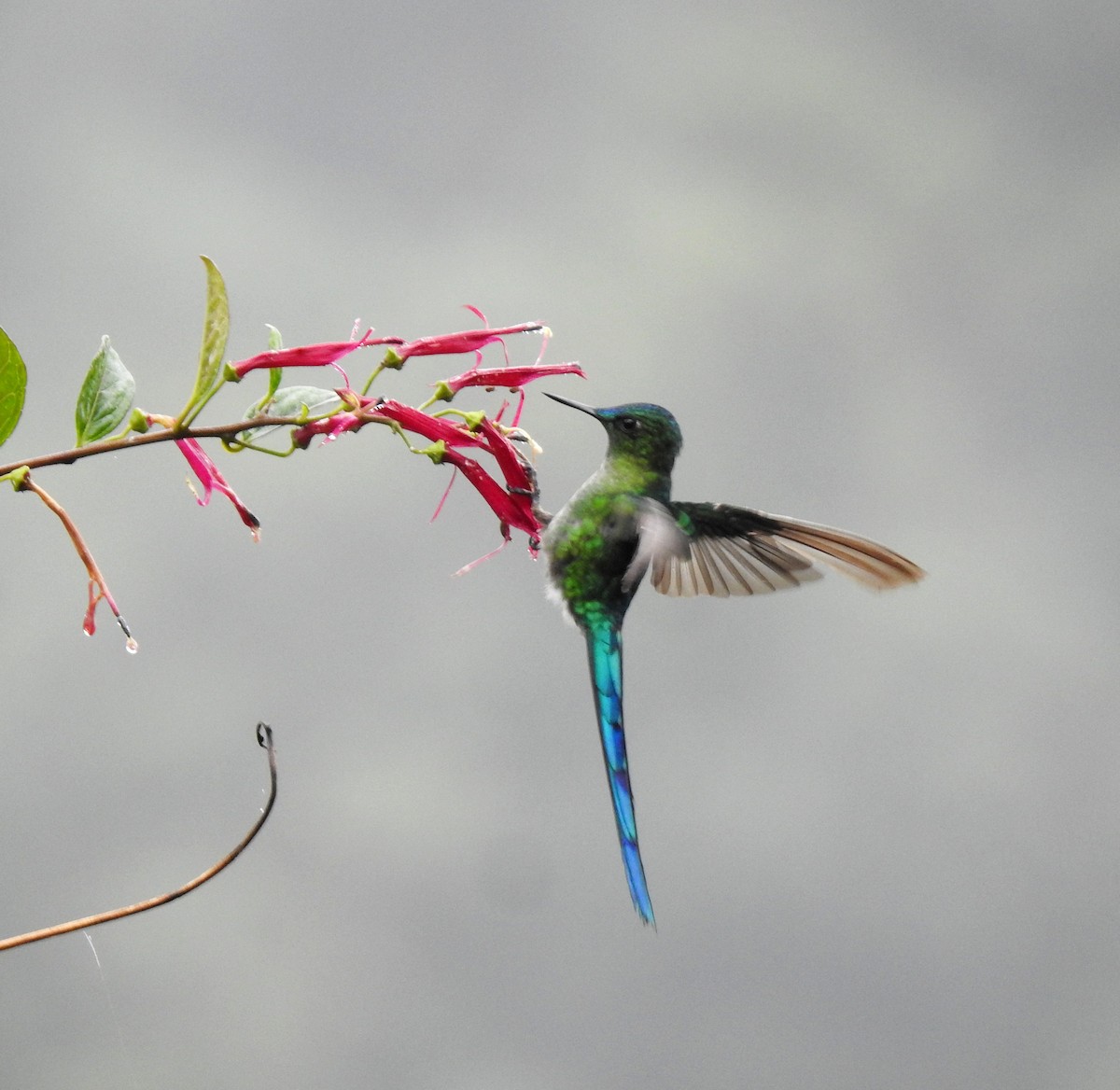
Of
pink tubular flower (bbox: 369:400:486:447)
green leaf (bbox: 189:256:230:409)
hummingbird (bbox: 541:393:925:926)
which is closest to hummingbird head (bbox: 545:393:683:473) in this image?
hummingbird (bbox: 541:393:925:926)

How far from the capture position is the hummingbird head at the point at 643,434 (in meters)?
0.59

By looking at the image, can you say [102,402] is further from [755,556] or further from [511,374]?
[755,556]

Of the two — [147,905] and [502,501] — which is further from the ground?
[502,501]

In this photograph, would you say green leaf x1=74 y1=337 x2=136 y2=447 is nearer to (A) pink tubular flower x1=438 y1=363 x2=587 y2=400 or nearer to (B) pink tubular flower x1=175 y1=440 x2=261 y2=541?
(B) pink tubular flower x1=175 y1=440 x2=261 y2=541

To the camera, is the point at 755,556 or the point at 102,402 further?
the point at 755,556

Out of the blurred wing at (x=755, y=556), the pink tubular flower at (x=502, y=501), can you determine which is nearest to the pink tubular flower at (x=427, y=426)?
the pink tubular flower at (x=502, y=501)

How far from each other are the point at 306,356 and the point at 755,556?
241 mm

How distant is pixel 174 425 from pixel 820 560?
0.96 ft

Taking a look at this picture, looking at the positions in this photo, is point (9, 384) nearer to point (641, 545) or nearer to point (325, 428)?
point (325, 428)

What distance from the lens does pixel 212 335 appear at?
0.40 meters

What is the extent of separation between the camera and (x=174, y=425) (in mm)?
398

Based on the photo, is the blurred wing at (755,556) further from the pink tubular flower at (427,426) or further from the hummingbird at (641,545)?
the pink tubular flower at (427,426)

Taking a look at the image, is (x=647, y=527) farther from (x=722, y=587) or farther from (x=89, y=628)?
(x=89, y=628)

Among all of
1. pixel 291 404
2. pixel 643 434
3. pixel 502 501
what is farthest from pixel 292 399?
pixel 643 434
